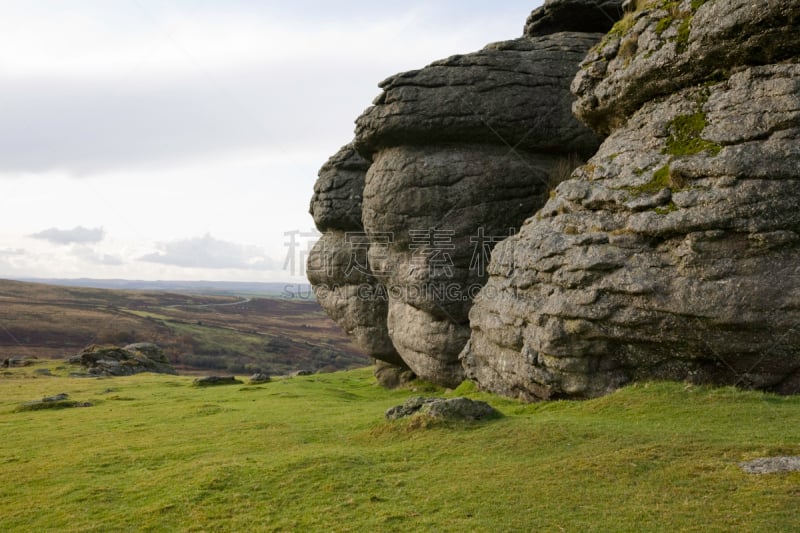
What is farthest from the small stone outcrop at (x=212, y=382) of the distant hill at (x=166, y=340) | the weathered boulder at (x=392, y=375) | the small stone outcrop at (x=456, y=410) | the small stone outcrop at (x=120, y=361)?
the distant hill at (x=166, y=340)

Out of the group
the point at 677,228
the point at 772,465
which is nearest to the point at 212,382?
the point at 677,228

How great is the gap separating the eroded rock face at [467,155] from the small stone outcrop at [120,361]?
48.0 meters

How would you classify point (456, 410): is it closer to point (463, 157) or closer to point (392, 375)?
point (463, 157)

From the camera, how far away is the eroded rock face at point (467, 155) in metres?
37.3

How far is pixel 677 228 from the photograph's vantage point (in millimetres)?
22484

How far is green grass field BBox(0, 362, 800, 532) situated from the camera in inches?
508

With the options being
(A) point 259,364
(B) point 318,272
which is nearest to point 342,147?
(B) point 318,272

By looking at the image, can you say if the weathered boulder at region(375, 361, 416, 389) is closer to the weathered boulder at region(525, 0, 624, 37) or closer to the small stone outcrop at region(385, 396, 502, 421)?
the small stone outcrop at region(385, 396, 502, 421)

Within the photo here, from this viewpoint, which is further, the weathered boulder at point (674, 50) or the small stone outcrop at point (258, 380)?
the small stone outcrop at point (258, 380)

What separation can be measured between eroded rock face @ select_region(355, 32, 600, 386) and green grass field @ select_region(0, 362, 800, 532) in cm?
1329

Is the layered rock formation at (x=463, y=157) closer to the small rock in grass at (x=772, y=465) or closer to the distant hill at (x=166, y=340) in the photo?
the small rock in grass at (x=772, y=465)

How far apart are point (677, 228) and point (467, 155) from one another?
58.2ft

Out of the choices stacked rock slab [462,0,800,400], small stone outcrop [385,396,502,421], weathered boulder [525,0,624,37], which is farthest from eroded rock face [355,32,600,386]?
small stone outcrop [385,396,502,421]

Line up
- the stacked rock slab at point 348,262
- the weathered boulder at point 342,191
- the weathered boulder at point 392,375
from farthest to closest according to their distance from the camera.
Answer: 1. the weathered boulder at point 342,191
2. the stacked rock slab at point 348,262
3. the weathered boulder at point 392,375
